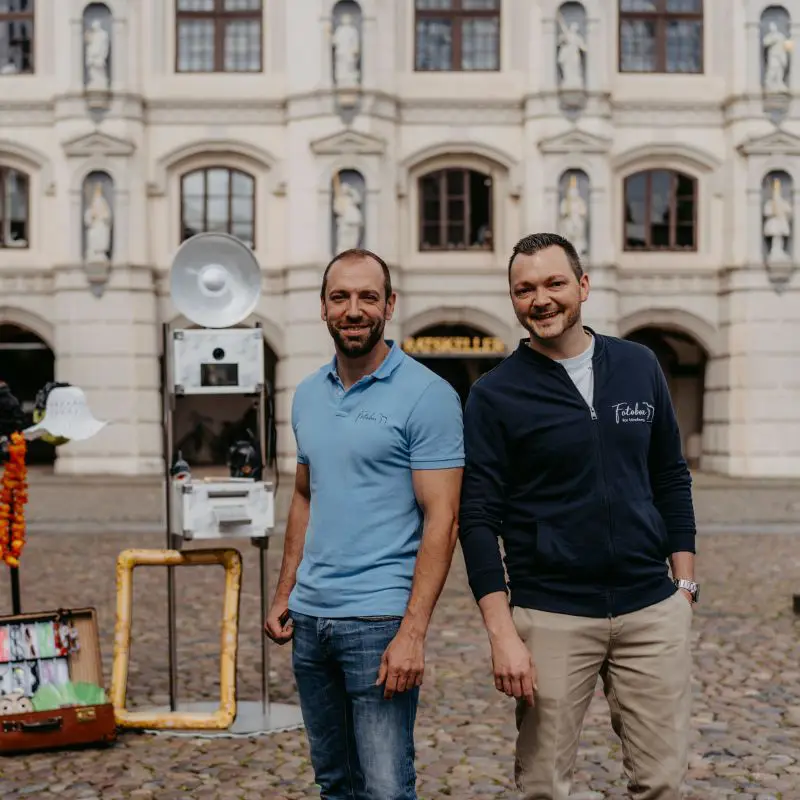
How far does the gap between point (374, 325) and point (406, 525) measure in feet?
1.85

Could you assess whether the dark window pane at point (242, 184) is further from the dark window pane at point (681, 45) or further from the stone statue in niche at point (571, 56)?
the dark window pane at point (681, 45)

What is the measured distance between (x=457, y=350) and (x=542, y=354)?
21.1 metres

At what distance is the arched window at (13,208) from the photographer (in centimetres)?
2495

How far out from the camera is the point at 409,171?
24.8 metres

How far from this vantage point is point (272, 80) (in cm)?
2477

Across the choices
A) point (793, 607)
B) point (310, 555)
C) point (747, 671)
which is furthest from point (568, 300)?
point (793, 607)

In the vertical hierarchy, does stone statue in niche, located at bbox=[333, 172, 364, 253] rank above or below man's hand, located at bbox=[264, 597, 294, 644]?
above

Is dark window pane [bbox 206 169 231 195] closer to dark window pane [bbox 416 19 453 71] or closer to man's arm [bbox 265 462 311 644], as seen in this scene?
dark window pane [bbox 416 19 453 71]

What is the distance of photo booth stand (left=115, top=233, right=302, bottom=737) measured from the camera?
5.79 metres

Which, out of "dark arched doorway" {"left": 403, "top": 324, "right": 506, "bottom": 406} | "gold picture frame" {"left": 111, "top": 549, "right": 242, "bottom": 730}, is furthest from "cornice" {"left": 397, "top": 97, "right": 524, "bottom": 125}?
"gold picture frame" {"left": 111, "top": 549, "right": 242, "bottom": 730}

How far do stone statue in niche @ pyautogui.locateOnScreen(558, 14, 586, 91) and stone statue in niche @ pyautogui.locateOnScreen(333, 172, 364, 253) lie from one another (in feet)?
14.9

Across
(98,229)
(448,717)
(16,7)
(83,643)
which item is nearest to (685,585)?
(448,717)

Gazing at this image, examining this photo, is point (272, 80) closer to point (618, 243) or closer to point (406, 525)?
point (618, 243)

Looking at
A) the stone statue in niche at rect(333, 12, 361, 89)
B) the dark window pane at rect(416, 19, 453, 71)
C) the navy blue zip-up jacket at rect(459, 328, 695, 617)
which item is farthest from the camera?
the dark window pane at rect(416, 19, 453, 71)
